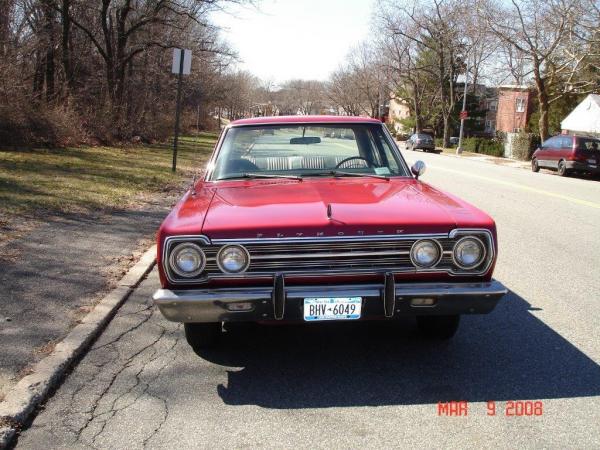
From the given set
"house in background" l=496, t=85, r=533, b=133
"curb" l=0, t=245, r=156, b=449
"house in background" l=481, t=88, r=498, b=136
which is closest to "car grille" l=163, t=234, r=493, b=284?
"curb" l=0, t=245, r=156, b=449

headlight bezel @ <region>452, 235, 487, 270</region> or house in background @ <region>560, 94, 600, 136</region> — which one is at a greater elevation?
house in background @ <region>560, 94, 600, 136</region>

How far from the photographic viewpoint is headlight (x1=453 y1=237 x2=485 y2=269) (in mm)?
3812

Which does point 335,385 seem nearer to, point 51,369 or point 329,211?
point 329,211

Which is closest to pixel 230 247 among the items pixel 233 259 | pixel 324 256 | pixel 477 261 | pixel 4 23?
pixel 233 259

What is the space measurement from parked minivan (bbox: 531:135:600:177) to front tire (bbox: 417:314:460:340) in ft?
70.1

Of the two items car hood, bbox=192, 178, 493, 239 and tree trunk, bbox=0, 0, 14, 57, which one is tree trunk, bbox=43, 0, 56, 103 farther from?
car hood, bbox=192, 178, 493, 239

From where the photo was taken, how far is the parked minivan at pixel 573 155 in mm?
23406

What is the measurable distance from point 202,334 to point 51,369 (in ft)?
3.22

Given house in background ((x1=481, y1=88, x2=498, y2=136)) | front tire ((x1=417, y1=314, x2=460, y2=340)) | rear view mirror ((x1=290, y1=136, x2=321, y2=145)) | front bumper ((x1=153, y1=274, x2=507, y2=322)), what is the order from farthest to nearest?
house in background ((x1=481, y1=88, x2=498, y2=136)), rear view mirror ((x1=290, y1=136, x2=321, y2=145)), front tire ((x1=417, y1=314, x2=460, y2=340)), front bumper ((x1=153, y1=274, x2=507, y2=322))

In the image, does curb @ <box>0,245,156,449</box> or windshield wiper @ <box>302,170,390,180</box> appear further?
windshield wiper @ <box>302,170,390,180</box>

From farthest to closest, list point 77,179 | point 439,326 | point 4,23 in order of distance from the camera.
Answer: point 4,23 → point 77,179 → point 439,326

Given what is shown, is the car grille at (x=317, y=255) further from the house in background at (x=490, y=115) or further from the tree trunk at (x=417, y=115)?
the house in background at (x=490, y=115)

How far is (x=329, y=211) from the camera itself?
380 cm

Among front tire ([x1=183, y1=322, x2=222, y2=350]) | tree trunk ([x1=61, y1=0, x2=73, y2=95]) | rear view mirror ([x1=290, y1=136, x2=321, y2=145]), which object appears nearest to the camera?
front tire ([x1=183, y1=322, x2=222, y2=350])
